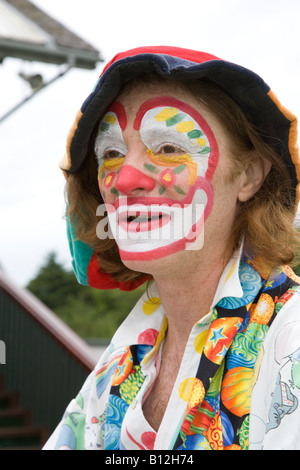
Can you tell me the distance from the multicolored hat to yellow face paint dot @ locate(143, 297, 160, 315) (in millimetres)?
618

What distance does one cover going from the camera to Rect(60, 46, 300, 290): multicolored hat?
67.8 inches

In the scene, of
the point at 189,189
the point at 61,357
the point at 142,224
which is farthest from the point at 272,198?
the point at 61,357

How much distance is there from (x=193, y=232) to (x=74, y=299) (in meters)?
16.3

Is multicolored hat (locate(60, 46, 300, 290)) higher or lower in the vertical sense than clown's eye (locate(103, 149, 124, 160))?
higher

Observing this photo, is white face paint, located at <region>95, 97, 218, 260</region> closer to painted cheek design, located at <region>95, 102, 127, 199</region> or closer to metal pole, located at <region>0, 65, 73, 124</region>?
painted cheek design, located at <region>95, 102, 127, 199</region>

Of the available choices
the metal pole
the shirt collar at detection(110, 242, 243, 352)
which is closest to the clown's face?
the shirt collar at detection(110, 242, 243, 352)

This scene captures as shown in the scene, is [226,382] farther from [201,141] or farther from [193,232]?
[201,141]

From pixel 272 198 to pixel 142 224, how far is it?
46cm

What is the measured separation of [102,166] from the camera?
1.97 m

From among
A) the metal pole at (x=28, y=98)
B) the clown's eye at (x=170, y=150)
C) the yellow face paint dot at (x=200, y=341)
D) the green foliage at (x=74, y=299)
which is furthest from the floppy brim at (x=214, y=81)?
the green foliage at (x=74, y=299)

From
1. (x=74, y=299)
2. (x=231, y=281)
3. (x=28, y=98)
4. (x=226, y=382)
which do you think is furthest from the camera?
(x=74, y=299)

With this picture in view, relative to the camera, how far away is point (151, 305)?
2.17 metres

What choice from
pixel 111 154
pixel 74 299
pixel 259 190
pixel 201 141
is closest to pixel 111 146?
pixel 111 154
